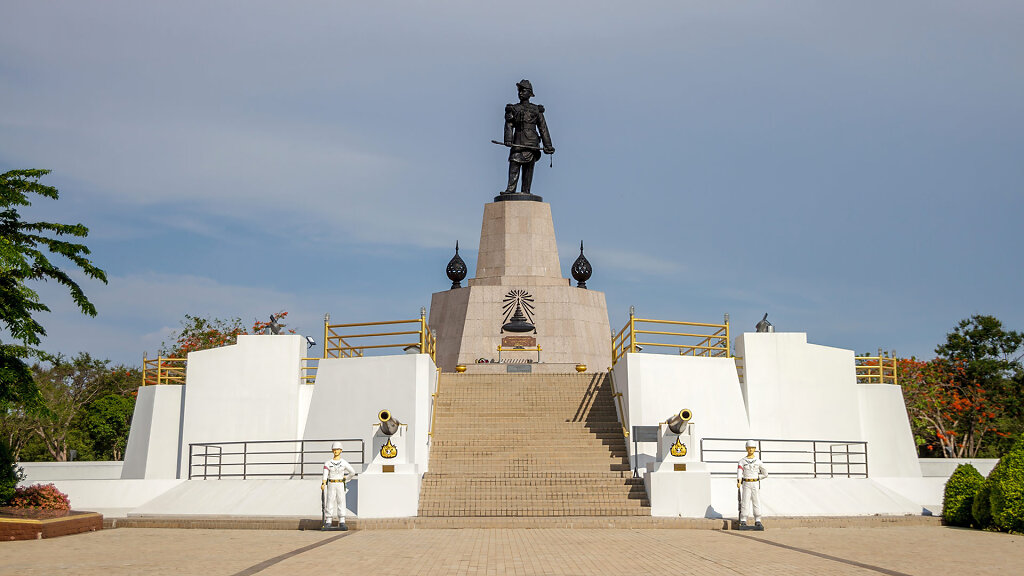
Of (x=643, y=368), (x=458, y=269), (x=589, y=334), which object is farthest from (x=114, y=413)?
(x=643, y=368)

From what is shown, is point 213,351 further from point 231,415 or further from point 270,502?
point 270,502

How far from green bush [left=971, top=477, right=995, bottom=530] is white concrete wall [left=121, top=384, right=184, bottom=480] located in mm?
17083

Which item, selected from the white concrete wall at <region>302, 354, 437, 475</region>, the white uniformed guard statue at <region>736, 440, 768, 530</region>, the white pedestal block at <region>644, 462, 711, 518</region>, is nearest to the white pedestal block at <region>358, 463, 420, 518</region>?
the white concrete wall at <region>302, 354, 437, 475</region>

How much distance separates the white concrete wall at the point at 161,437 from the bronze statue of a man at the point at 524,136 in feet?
41.9

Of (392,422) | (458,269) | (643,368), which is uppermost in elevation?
(458,269)

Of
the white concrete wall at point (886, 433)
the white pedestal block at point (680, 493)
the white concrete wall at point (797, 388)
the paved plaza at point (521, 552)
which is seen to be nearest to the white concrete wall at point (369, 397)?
the paved plaza at point (521, 552)

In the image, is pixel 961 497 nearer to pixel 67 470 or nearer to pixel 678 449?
pixel 678 449

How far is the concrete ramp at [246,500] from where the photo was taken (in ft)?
57.7

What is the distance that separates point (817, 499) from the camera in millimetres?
17672

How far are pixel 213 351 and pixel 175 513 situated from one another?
491 centimetres

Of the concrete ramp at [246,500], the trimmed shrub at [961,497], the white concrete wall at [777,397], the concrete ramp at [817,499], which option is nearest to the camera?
the trimmed shrub at [961,497]

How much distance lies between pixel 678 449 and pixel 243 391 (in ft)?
33.7

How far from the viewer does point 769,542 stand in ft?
44.1

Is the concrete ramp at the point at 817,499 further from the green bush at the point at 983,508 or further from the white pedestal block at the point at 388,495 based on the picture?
the white pedestal block at the point at 388,495
